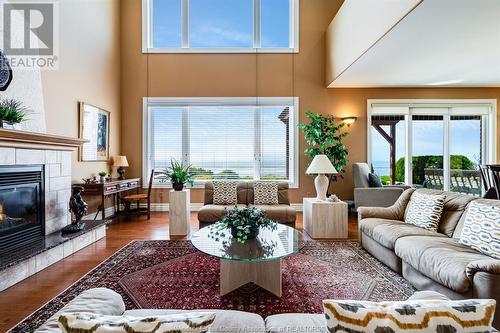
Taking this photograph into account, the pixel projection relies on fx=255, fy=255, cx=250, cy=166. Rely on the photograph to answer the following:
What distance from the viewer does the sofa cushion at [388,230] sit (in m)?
2.62

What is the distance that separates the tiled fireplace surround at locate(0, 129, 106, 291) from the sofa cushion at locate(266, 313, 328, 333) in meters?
2.60

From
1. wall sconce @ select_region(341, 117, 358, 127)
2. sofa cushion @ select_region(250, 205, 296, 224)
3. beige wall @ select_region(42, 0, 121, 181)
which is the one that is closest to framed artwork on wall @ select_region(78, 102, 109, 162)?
beige wall @ select_region(42, 0, 121, 181)

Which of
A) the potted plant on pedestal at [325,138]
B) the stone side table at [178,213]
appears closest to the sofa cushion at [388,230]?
the potted plant on pedestal at [325,138]

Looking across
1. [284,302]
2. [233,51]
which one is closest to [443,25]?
[284,302]

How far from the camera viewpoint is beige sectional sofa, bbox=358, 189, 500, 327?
1.74m

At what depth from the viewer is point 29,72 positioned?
10.9ft

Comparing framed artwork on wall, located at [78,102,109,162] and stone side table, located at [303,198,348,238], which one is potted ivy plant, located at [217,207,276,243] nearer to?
stone side table, located at [303,198,348,238]

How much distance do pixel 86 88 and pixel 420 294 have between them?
5.56 metres

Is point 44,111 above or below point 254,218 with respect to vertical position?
above

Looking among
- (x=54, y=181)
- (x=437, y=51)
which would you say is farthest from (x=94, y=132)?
(x=437, y=51)

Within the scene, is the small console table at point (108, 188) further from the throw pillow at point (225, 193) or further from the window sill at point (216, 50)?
the window sill at point (216, 50)

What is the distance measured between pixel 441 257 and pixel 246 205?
110 inches

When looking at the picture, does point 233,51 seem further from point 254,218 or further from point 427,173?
point 427,173

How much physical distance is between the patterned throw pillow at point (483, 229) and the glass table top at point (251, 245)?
1433mm
